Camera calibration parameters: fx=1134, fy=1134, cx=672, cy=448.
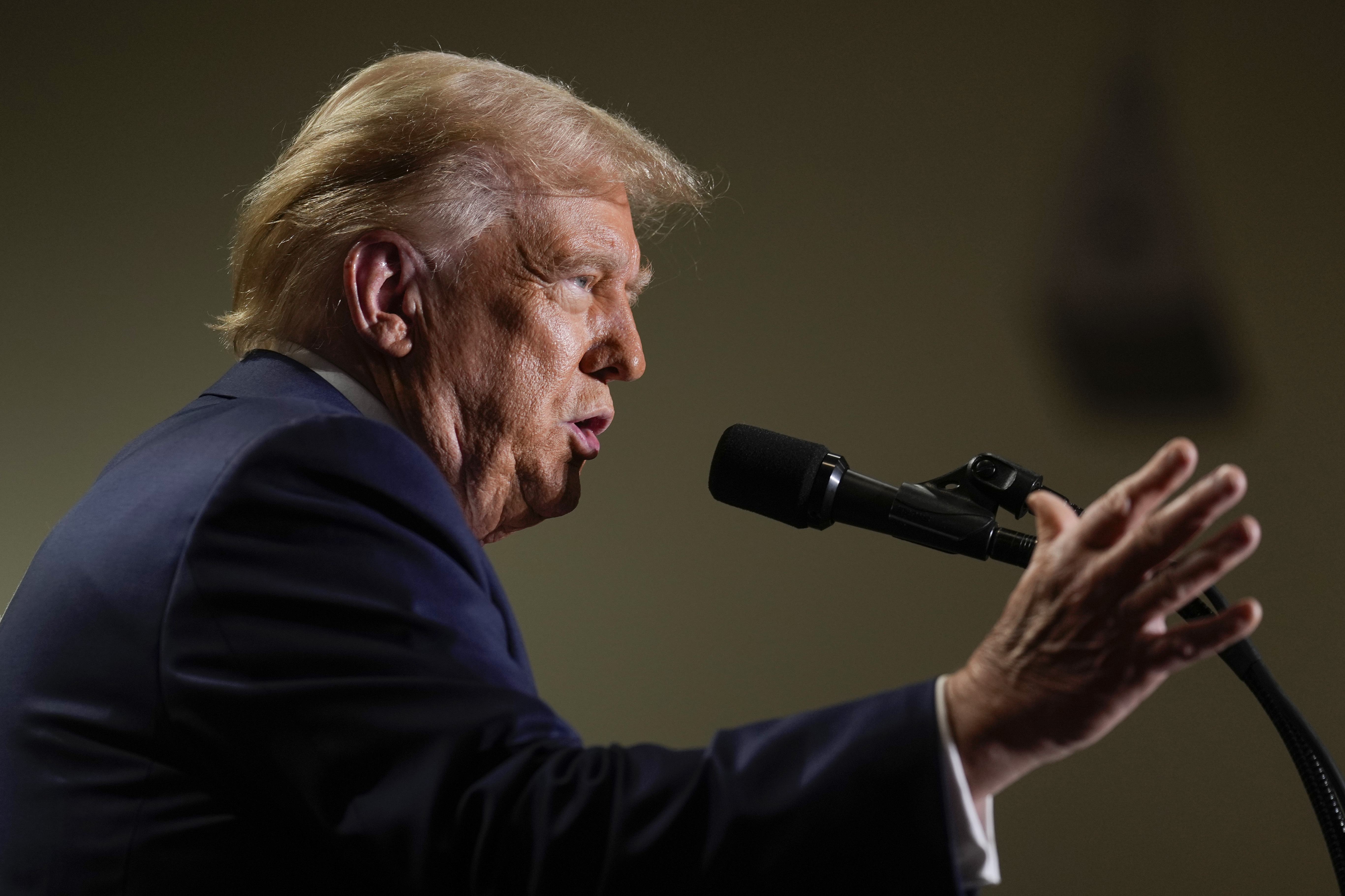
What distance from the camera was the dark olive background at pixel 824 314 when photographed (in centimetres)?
245

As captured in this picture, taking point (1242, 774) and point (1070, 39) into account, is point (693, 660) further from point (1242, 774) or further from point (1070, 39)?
point (1070, 39)

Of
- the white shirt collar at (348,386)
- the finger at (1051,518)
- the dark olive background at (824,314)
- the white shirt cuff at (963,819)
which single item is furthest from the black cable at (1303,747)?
the dark olive background at (824,314)

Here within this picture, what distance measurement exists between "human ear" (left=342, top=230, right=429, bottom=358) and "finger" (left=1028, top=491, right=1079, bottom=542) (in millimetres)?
735

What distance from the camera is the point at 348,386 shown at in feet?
3.95

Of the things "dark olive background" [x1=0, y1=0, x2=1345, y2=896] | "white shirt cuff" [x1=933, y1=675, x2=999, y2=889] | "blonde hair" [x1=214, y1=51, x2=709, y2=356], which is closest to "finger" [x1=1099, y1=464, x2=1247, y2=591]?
"white shirt cuff" [x1=933, y1=675, x2=999, y2=889]

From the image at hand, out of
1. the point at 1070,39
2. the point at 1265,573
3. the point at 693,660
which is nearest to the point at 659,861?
the point at 693,660

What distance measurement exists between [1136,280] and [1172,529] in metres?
2.07

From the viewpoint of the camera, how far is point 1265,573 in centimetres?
243

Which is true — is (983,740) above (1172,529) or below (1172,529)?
below

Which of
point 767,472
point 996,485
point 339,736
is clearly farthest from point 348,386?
point 996,485

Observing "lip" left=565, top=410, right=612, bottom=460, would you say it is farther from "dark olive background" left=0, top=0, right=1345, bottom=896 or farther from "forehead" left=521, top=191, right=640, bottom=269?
"dark olive background" left=0, top=0, right=1345, bottom=896

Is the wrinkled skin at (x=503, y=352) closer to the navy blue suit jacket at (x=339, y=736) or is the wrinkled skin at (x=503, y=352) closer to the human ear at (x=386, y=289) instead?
the human ear at (x=386, y=289)

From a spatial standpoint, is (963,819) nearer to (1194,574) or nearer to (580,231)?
(1194,574)

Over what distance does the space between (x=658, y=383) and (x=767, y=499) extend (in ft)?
5.09
